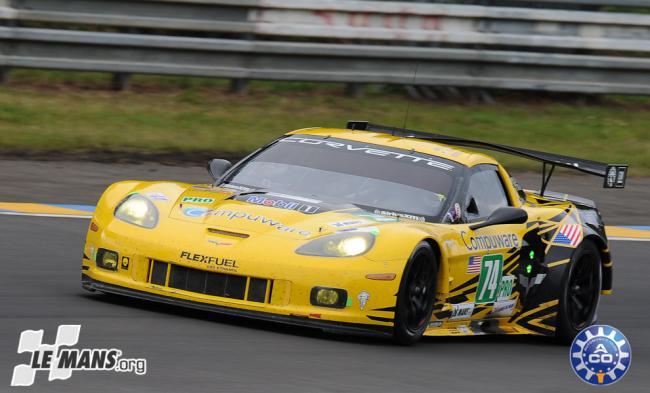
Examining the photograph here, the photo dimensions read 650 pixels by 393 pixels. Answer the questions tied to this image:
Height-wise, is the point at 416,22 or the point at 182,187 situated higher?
the point at 416,22

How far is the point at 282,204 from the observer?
7641 mm

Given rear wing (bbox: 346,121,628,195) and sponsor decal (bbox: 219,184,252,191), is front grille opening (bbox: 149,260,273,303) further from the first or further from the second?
rear wing (bbox: 346,121,628,195)

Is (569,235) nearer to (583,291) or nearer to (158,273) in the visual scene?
(583,291)

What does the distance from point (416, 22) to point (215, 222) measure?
879cm

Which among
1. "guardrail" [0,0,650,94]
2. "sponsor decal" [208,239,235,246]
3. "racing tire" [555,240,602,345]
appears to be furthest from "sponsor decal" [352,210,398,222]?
"guardrail" [0,0,650,94]

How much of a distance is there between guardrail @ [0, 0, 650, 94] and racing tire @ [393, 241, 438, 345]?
7.75 meters

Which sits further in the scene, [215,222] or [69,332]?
[215,222]

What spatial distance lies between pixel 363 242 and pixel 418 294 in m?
0.46

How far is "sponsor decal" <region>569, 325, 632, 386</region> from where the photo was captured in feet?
22.4

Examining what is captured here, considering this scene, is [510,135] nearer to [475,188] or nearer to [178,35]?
[178,35]

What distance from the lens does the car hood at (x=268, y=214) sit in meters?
7.28

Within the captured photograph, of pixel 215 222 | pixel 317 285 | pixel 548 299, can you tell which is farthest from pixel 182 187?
pixel 548 299

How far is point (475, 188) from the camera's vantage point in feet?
27.6

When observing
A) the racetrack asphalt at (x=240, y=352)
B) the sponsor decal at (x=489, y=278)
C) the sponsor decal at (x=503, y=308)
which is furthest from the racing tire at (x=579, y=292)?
the sponsor decal at (x=489, y=278)
